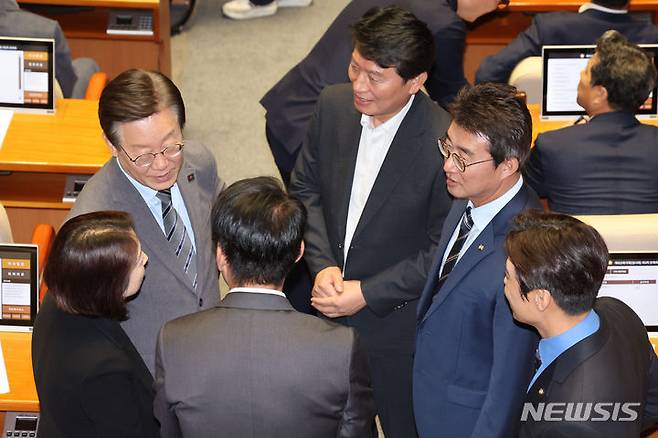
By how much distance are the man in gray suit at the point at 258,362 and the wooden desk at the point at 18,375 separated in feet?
3.21

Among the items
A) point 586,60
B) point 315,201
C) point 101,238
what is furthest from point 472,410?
point 586,60

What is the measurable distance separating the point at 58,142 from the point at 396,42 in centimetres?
193

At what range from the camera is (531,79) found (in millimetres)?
5141

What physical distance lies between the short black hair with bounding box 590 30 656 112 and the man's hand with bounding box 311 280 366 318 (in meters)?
1.52

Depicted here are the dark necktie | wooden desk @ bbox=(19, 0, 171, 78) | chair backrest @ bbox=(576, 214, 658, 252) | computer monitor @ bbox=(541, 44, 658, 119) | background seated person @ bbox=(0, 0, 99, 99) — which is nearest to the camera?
the dark necktie

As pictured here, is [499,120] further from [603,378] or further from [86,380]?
[86,380]

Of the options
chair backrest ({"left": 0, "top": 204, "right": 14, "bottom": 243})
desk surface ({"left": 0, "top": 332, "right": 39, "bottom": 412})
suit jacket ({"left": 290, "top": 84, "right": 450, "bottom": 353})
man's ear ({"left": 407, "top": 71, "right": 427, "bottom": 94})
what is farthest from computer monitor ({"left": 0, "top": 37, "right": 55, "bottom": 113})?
man's ear ({"left": 407, "top": 71, "right": 427, "bottom": 94})

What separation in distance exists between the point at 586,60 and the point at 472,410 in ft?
7.60

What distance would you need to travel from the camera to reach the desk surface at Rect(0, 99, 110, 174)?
4.46 m

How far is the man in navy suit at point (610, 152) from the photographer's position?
4211 millimetres

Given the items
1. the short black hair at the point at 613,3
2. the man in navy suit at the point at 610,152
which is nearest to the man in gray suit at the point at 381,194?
the man in navy suit at the point at 610,152

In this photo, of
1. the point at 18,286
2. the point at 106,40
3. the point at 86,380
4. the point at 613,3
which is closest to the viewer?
the point at 86,380

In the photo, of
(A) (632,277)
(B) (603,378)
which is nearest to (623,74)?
(A) (632,277)

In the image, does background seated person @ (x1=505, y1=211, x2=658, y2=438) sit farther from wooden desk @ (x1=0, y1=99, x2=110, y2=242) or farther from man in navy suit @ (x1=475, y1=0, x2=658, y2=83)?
man in navy suit @ (x1=475, y1=0, x2=658, y2=83)
